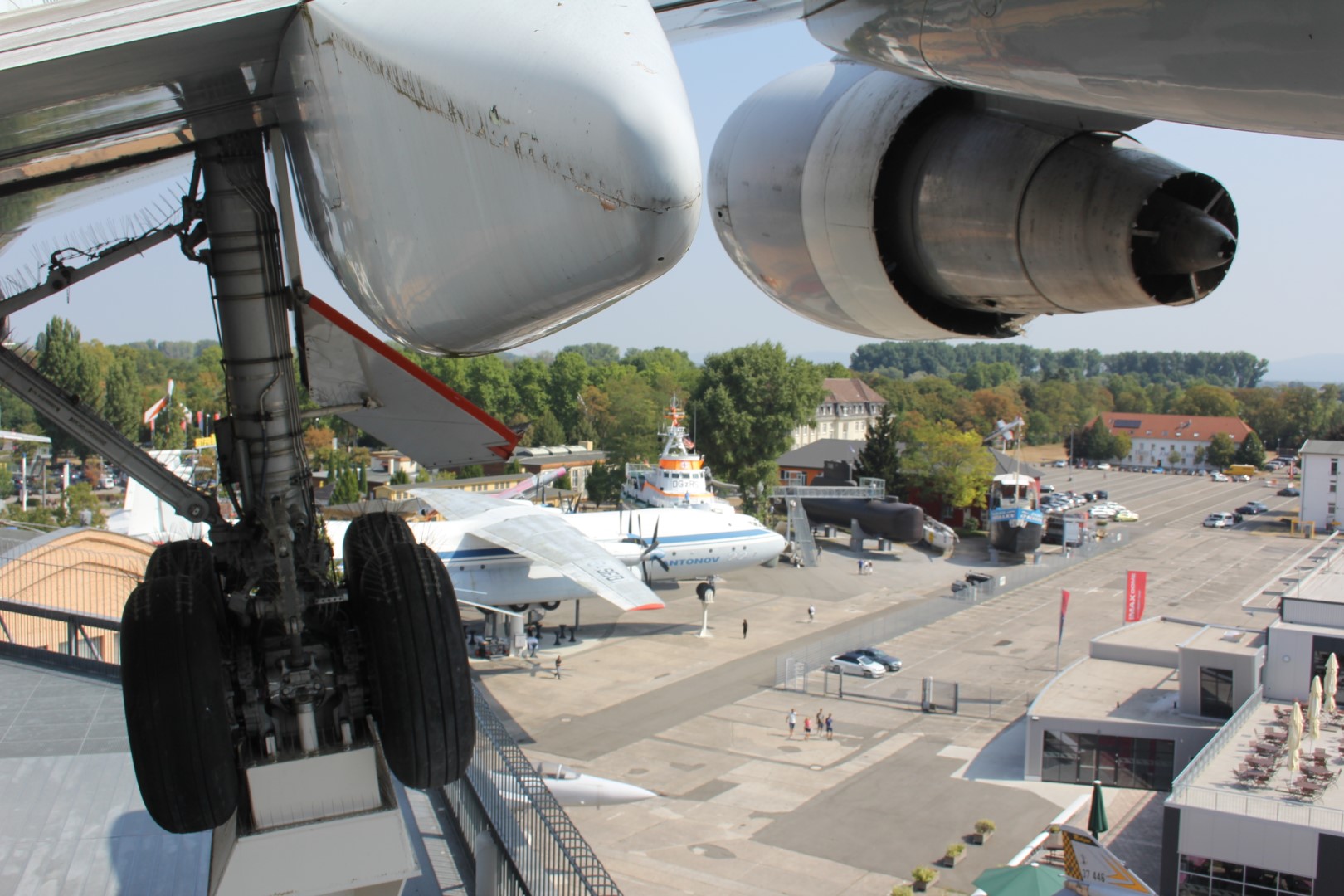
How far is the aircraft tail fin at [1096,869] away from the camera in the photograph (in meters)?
14.5

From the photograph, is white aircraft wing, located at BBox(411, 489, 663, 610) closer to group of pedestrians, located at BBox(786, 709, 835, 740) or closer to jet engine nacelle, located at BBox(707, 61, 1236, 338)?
group of pedestrians, located at BBox(786, 709, 835, 740)

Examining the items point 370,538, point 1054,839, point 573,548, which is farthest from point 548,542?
point 370,538

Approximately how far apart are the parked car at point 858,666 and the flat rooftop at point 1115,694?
5157 mm

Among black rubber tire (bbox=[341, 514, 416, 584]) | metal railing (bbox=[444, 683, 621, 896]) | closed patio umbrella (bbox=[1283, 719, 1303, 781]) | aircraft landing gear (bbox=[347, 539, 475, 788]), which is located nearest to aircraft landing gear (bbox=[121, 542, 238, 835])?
aircraft landing gear (bbox=[347, 539, 475, 788])

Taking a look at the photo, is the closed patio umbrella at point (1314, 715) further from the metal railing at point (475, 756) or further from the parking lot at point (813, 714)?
the metal railing at point (475, 756)

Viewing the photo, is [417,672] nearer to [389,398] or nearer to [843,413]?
[389,398]

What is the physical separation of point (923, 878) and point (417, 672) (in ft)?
43.1

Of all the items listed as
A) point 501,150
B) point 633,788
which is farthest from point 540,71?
point 633,788

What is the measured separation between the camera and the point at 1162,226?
10.3ft

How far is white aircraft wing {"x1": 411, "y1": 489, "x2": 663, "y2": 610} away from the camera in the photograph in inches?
977

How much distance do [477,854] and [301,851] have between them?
15.5 feet

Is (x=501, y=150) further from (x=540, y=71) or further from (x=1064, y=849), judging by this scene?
(x=1064, y=849)

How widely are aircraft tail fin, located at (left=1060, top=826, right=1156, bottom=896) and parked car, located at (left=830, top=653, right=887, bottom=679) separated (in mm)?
13291

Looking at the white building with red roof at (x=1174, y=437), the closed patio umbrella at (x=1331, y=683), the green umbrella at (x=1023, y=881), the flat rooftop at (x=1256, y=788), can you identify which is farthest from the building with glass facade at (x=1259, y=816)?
the white building with red roof at (x=1174, y=437)
